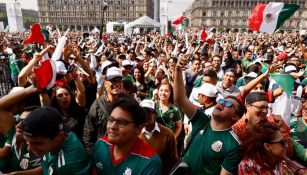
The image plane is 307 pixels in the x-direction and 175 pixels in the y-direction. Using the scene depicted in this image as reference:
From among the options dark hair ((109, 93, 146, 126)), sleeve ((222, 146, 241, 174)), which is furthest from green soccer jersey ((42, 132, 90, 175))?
sleeve ((222, 146, 241, 174))

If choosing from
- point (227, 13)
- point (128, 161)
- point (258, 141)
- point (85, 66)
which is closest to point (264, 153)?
point (258, 141)

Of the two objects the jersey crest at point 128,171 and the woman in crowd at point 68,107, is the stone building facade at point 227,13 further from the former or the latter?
the jersey crest at point 128,171

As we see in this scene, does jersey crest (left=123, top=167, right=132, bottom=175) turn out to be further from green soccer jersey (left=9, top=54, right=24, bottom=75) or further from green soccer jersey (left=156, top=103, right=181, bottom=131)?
green soccer jersey (left=9, top=54, right=24, bottom=75)

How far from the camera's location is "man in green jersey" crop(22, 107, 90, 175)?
172 centimetres

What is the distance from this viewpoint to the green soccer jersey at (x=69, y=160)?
1792 millimetres

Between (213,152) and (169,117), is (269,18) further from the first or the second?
(213,152)

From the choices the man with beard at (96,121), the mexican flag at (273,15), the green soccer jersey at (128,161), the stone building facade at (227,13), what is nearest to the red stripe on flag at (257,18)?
the mexican flag at (273,15)

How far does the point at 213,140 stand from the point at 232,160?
8.8 inches

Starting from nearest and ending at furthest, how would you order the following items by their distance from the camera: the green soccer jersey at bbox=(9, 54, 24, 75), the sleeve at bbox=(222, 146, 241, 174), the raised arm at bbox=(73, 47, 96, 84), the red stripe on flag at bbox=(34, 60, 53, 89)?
the sleeve at bbox=(222, 146, 241, 174) → the red stripe on flag at bbox=(34, 60, 53, 89) → the raised arm at bbox=(73, 47, 96, 84) → the green soccer jersey at bbox=(9, 54, 24, 75)

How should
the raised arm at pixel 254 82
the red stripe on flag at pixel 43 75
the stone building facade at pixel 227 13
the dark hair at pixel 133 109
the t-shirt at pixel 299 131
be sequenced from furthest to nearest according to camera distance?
the stone building facade at pixel 227 13 < the raised arm at pixel 254 82 < the t-shirt at pixel 299 131 < the red stripe on flag at pixel 43 75 < the dark hair at pixel 133 109

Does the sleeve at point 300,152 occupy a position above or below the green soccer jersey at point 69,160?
below

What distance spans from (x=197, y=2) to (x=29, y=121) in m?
107

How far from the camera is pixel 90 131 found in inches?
122

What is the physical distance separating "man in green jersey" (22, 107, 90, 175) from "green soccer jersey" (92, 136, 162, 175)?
106mm
